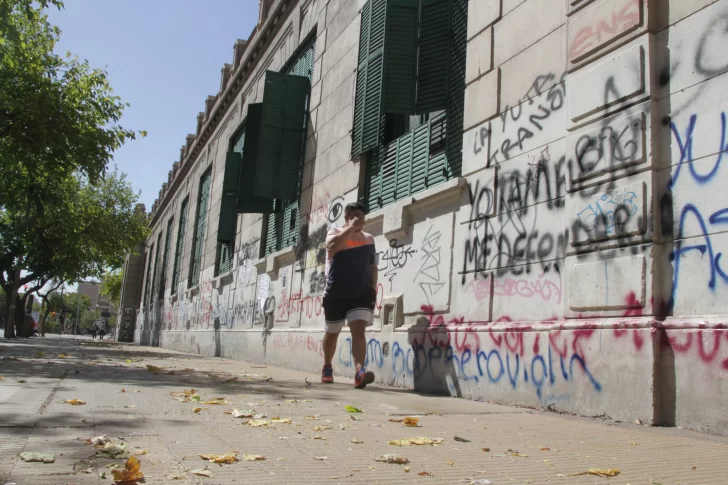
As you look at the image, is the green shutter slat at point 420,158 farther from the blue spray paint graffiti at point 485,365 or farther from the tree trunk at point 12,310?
the tree trunk at point 12,310

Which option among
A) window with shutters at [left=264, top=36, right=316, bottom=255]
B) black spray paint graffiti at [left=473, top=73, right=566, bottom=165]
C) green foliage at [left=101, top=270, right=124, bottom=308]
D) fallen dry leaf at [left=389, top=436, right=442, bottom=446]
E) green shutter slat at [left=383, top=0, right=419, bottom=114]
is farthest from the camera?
green foliage at [left=101, top=270, right=124, bottom=308]

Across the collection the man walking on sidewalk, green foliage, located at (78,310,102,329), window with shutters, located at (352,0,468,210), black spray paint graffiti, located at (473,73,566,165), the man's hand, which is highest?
window with shutters, located at (352,0,468,210)

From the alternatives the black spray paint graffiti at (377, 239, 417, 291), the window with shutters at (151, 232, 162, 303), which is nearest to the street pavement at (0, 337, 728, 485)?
the black spray paint graffiti at (377, 239, 417, 291)

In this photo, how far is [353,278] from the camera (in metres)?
5.96

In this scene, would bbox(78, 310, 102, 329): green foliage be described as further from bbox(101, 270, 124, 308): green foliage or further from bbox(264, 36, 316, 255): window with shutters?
bbox(264, 36, 316, 255): window with shutters

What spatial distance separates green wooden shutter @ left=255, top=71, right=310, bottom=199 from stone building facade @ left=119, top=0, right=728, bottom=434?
566 mm

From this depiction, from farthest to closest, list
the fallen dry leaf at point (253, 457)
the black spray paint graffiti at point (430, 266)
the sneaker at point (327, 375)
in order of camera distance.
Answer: the sneaker at point (327, 375) < the black spray paint graffiti at point (430, 266) < the fallen dry leaf at point (253, 457)

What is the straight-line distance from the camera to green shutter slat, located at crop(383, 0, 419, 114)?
690 cm

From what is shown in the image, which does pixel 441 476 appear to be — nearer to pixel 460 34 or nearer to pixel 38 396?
pixel 38 396

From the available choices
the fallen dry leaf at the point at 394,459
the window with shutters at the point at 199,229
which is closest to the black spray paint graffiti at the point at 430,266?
the fallen dry leaf at the point at 394,459

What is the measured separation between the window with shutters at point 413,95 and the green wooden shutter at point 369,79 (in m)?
0.01

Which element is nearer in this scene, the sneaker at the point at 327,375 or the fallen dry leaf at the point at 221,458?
the fallen dry leaf at the point at 221,458

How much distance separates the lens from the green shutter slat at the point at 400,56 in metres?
6.90

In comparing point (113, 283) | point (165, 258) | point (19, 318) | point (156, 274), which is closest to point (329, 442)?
point (165, 258)
